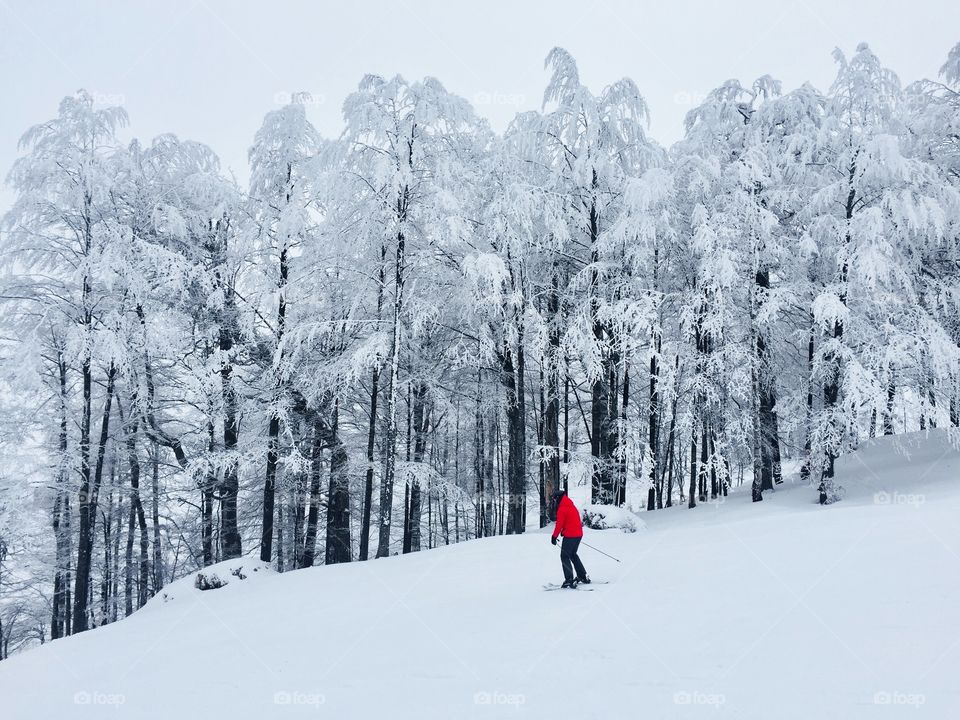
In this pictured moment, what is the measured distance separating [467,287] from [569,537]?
6.84m

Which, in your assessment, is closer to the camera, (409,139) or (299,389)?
(409,139)

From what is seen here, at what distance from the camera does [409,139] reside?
1328 centimetres

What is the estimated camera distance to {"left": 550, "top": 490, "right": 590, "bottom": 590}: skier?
324 inches

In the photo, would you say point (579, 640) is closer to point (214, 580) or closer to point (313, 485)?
point (214, 580)

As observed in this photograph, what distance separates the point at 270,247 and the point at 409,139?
179 inches

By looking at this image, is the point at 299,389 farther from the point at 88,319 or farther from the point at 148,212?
the point at 148,212

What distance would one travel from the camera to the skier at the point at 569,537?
8.23 m

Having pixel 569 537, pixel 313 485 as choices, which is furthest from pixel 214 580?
pixel 569 537

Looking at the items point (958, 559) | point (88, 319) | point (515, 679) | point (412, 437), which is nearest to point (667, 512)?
point (412, 437)

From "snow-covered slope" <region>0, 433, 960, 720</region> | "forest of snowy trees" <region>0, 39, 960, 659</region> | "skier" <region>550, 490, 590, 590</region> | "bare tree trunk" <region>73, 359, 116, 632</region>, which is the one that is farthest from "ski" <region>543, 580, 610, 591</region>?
"bare tree trunk" <region>73, 359, 116, 632</region>

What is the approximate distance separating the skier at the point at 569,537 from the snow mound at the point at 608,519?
Answer: 462 centimetres

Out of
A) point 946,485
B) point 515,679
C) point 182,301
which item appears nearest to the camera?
point 515,679

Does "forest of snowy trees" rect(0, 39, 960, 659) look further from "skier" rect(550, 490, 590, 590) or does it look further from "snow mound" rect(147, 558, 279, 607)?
"skier" rect(550, 490, 590, 590)

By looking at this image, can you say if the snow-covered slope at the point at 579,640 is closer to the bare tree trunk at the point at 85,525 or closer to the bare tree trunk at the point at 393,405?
the bare tree trunk at the point at 393,405
